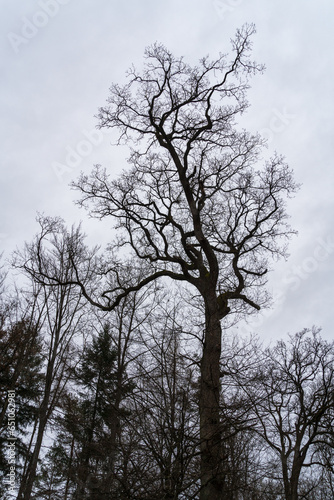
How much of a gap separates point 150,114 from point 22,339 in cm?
905

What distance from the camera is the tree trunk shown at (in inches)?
130

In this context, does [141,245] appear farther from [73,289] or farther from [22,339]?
[22,339]

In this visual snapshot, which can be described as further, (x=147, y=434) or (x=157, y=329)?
(x=157, y=329)

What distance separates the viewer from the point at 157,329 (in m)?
4.21

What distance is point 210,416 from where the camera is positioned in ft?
11.7

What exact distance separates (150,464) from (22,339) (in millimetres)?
11212

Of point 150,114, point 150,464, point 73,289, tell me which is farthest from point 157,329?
point 73,289

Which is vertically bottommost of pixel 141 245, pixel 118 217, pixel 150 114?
pixel 141 245

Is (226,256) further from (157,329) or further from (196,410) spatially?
(196,410)

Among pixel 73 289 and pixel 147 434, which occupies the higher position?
pixel 73 289

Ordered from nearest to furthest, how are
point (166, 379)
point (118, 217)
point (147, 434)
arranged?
point (147, 434) → point (166, 379) → point (118, 217)

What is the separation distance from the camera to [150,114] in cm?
948

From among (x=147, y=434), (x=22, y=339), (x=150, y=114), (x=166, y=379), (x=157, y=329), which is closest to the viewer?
(x=147, y=434)

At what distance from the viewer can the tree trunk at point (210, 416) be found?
3.29 meters
